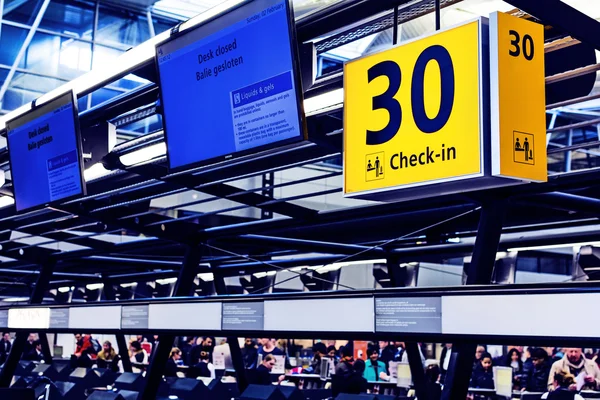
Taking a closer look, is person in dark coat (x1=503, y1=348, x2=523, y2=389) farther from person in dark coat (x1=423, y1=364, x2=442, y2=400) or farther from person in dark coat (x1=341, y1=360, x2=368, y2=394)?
person in dark coat (x1=341, y1=360, x2=368, y2=394)

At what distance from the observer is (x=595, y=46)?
387cm

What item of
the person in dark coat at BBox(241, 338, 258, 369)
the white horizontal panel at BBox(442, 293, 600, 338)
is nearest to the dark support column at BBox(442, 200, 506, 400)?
the white horizontal panel at BBox(442, 293, 600, 338)

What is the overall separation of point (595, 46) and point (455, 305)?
2.10 meters

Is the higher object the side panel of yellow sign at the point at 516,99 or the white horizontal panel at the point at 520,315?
the side panel of yellow sign at the point at 516,99

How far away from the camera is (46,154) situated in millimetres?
7539

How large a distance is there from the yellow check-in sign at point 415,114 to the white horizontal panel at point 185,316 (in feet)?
13.2

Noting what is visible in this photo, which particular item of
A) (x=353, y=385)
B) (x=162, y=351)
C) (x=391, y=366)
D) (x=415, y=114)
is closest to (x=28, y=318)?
(x=162, y=351)

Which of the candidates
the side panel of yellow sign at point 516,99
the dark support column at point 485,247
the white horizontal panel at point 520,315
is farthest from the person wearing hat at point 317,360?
the side panel of yellow sign at point 516,99

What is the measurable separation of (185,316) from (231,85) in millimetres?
3821

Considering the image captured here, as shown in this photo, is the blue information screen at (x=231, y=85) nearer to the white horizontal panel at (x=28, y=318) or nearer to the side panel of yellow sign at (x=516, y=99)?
the side panel of yellow sign at (x=516, y=99)

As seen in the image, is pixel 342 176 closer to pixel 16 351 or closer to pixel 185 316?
pixel 185 316

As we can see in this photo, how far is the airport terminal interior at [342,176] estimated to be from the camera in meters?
3.86

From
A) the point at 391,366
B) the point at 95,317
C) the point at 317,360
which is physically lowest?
the point at 317,360

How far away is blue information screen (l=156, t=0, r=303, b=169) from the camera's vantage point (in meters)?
4.75
